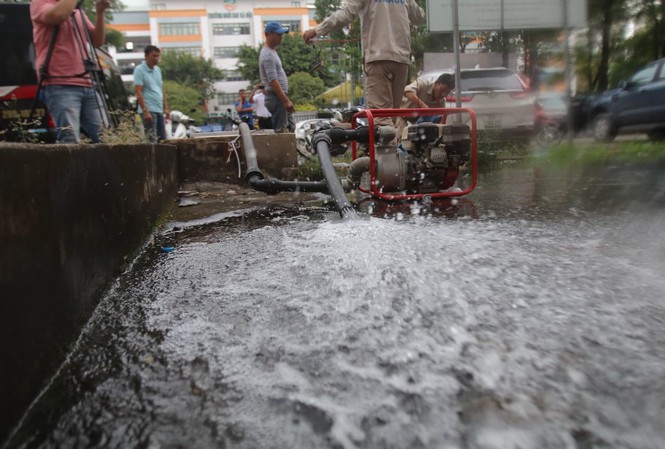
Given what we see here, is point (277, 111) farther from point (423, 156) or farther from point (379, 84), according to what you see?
point (423, 156)

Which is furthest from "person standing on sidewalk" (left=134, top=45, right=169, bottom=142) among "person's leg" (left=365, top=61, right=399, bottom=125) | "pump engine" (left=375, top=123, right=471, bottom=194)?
"pump engine" (left=375, top=123, right=471, bottom=194)

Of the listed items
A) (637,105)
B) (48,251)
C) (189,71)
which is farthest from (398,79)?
(189,71)

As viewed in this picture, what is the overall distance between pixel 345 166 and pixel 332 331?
378cm

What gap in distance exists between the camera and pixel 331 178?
11.1 feet

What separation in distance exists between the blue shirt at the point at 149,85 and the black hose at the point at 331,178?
383 centimetres

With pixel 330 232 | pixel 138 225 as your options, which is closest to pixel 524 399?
pixel 330 232

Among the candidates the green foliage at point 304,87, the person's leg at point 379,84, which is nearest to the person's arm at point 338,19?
the person's leg at point 379,84

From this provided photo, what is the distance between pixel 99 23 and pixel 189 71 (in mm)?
50207

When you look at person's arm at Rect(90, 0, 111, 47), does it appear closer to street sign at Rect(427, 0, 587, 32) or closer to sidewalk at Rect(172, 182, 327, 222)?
sidewalk at Rect(172, 182, 327, 222)

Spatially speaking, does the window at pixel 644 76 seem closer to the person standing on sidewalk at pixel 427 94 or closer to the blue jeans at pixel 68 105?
the person standing on sidewalk at pixel 427 94

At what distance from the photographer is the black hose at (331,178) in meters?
3.13

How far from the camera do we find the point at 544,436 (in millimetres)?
1047

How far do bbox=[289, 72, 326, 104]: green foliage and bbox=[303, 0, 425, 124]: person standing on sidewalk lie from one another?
106 feet

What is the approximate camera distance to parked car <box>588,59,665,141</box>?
786cm
